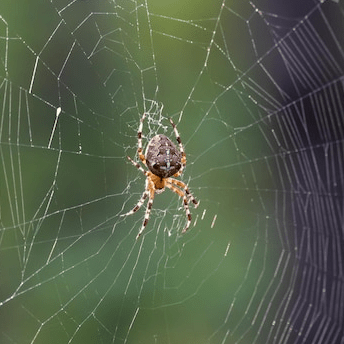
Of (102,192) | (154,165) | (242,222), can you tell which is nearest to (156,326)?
(102,192)

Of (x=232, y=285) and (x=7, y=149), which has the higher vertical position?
(x=7, y=149)

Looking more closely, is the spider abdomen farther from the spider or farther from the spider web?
the spider web

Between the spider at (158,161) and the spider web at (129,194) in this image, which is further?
the spider web at (129,194)

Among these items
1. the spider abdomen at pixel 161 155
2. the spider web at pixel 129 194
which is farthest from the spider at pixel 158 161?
the spider web at pixel 129 194

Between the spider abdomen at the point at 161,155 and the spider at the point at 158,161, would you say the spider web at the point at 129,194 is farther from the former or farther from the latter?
the spider abdomen at the point at 161,155

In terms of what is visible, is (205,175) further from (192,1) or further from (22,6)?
(22,6)

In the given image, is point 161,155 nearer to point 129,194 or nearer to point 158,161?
point 158,161
